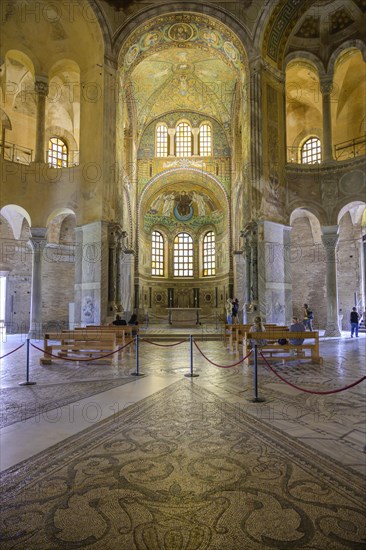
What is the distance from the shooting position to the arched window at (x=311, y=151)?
24.0 metres

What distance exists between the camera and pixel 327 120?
66.3 ft

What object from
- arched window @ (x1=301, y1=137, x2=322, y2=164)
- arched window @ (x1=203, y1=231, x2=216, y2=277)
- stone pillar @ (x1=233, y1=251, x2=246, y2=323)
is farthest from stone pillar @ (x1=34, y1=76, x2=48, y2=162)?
arched window @ (x1=203, y1=231, x2=216, y2=277)

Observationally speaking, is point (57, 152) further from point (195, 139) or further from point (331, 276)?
point (331, 276)

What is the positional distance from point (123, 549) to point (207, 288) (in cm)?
2999

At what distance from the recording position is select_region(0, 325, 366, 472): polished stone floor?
442cm

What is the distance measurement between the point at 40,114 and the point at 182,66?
1102cm

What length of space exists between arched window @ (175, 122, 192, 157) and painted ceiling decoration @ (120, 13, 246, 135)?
4.47ft

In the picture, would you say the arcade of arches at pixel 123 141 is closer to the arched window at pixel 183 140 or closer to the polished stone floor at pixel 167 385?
the arched window at pixel 183 140

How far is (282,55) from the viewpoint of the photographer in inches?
779

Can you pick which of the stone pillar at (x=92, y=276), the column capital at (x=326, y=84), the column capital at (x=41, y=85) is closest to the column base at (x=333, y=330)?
the stone pillar at (x=92, y=276)

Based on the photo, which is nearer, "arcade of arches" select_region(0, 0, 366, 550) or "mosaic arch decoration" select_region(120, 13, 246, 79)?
"arcade of arches" select_region(0, 0, 366, 550)

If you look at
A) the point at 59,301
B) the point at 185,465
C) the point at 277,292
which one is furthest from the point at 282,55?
the point at 185,465

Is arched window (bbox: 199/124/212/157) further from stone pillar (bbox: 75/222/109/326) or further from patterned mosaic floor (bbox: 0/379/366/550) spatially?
patterned mosaic floor (bbox: 0/379/366/550)

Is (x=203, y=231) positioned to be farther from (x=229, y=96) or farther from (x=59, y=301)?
(x=59, y=301)
